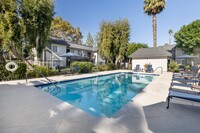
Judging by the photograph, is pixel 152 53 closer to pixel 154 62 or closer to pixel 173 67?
pixel 154 62

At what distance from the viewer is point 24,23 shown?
46.3 feet

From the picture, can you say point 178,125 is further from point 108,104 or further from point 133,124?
point 108,104

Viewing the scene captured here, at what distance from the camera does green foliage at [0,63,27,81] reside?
10.4 m

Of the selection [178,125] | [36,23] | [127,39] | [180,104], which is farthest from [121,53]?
[178,125]

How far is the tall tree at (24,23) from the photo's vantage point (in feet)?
39.6

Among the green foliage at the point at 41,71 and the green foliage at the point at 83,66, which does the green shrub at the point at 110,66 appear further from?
the green foliage at the point at 41,71

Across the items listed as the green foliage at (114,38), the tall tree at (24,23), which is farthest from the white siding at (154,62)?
the tall tree at (24,23)

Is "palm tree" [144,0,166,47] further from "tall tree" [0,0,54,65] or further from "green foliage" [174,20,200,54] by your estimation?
"tall tree" [0,0,54,65]

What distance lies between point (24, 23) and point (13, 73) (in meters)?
6.53

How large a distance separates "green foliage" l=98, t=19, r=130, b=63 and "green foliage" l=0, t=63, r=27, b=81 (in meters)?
14.6

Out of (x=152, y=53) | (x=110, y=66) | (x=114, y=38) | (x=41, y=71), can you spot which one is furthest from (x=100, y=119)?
(x=152, y=53)

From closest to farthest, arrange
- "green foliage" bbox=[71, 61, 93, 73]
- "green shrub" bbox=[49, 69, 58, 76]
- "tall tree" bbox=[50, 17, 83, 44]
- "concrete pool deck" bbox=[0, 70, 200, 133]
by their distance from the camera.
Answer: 1. "concrete pool deck" bbox=[0, 70, 200, 133]
2. "green shrub" bbox=[49, 69, 58, 76]
3. "green foliage" bbox=[71, 61, 93, 73]
4. "tall tree" bbox=[50, 17, 83, 44]

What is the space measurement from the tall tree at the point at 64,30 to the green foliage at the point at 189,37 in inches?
1218

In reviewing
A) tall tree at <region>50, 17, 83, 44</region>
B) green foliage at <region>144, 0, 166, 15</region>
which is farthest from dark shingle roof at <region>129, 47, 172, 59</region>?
tall tree at <region>50, 17, 83, 44</region>
